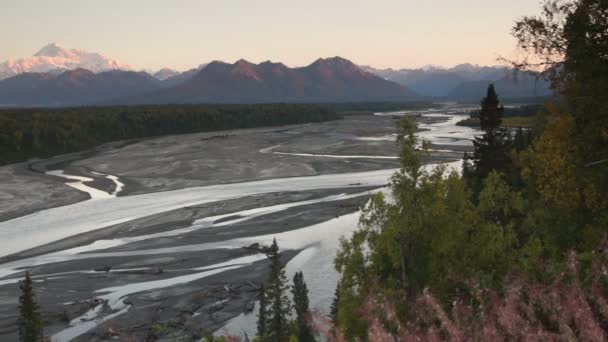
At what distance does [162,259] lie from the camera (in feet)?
138

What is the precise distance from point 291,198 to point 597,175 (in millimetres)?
49737

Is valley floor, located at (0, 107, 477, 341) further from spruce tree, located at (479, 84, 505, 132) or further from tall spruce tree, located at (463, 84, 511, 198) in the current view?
spruce tree, located at (479, 84, 505, 132)

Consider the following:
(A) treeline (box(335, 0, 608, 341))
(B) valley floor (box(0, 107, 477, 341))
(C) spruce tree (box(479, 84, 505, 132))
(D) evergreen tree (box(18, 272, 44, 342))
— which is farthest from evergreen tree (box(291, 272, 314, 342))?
(C) spruce tree (box(479, 84, 505, 132))

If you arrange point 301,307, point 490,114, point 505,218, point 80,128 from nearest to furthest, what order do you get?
1. point 301,307
2. point 505,218
3. point 490,114
4. point 80,128

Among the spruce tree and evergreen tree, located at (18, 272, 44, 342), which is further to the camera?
the spruce tree

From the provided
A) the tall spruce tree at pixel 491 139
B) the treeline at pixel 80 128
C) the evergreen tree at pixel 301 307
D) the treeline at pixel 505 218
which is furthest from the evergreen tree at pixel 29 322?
the treeline at pixel 80 128

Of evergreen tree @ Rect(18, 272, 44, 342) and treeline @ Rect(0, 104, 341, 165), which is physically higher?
treeline @ Rect(0, 104, 341, 165)

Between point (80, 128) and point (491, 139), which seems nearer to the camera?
point (491, 139)

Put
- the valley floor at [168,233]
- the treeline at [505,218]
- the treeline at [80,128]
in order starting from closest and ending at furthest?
the treeline at [505,218] < the valley floor at [168,233] < the treeline at [80,128]

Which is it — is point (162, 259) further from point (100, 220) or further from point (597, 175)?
point (597, 175)

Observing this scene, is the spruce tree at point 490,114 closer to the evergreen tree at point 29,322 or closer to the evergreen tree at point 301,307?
the evergreen tree at point 301,307

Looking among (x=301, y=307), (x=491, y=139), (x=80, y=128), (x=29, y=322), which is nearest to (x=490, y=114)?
(x=491, y=139)

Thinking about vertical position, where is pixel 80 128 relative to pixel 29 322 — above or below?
above

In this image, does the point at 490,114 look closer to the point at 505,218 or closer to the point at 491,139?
the point at 491,139
